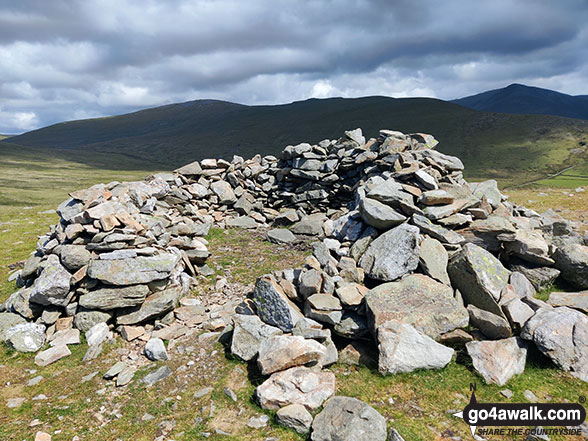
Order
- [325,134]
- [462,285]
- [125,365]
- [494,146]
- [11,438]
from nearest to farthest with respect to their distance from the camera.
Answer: [11,438] < [125,365] < [462,285] < [494,146] < [325,134]

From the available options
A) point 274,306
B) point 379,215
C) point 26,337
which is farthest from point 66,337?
point 379,215

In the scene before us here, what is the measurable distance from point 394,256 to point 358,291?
1.89m

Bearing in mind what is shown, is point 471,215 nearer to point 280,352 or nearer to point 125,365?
point 280,352

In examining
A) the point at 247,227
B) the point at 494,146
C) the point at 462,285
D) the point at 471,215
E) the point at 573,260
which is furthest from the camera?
the point at 494,146

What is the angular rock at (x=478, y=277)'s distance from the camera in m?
10.2

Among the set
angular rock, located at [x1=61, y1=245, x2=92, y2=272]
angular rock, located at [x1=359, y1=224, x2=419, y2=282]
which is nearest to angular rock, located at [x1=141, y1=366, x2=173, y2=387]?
angular rock, located at [x1=61, y1=245, x2=92, y2=272]

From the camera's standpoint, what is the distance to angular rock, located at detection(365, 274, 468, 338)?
949 cm

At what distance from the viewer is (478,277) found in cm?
1034

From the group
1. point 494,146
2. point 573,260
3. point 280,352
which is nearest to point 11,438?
point 280,352

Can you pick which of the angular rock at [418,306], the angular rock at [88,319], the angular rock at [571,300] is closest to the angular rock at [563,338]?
the angular rock at [571,300]

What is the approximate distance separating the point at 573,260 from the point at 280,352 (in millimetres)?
11003

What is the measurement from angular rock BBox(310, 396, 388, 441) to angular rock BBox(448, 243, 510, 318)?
5337 millimetres

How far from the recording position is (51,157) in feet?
571

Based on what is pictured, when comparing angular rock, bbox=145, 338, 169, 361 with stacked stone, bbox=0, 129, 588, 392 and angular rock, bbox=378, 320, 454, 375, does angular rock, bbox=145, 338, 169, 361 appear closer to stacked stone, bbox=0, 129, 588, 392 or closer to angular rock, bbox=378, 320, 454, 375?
stacked stone, bbox=0, 129, 588, 392
